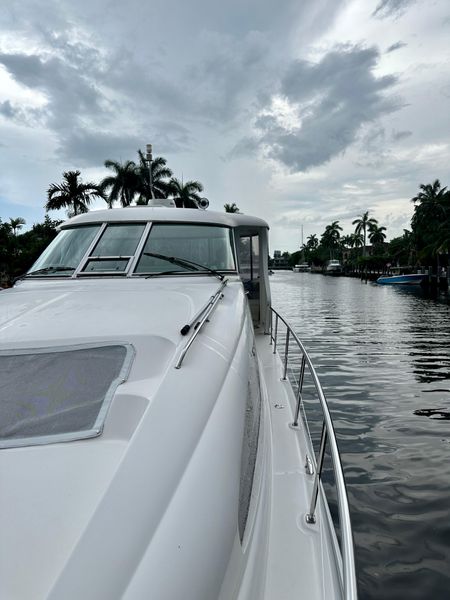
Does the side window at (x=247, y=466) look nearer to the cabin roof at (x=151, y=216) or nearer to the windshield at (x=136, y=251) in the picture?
the windshield at (x=136, y=251)

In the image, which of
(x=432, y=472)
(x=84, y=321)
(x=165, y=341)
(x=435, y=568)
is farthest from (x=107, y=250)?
(x=432, y=472)

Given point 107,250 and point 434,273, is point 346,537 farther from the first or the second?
point 434,273

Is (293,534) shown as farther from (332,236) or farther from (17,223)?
(332,236)

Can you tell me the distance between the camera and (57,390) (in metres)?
1.72

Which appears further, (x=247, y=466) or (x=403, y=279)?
(x=403, y=279)

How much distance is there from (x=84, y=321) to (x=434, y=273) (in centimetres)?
6196

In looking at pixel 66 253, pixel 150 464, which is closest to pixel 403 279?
pixel 66 253

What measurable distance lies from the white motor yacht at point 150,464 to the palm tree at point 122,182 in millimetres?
39728

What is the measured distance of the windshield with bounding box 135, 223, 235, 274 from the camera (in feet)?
12.8

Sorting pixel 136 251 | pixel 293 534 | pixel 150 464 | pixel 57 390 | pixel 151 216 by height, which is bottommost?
pixel 293 534

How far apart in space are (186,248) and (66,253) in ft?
3.92

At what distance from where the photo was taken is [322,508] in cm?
192

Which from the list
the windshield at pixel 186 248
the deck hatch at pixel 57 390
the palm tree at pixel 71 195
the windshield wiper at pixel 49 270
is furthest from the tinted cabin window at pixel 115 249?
the palm tree at pixel 71 195

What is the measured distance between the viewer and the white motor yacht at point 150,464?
101cm
